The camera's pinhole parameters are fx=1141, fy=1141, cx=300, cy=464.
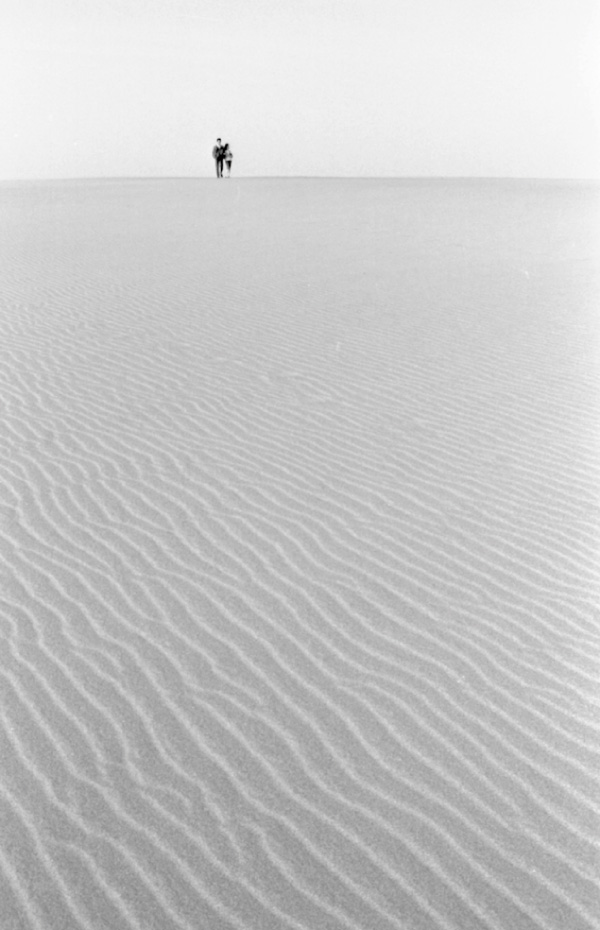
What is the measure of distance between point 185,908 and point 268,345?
8.02 m

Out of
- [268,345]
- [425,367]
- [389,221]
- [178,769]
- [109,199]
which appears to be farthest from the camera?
[109,199]

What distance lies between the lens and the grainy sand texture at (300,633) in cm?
307

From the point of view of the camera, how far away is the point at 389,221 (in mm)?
26641

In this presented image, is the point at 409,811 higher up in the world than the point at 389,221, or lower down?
lower down

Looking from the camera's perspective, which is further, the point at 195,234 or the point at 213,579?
the point at 195,234

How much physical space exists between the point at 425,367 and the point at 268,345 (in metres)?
1.74

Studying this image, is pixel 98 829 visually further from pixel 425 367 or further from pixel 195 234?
pixel 195 234

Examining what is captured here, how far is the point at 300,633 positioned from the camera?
4.50m

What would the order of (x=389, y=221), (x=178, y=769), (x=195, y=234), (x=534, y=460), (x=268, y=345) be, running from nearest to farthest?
(x=178, y=769) → (x=534, y=460) → (x=268, y=345) → (x=195, y=234) → (x=389, y=221)

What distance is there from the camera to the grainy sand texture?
3072 mm

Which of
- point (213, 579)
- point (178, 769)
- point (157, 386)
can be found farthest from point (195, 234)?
point (178, 769)

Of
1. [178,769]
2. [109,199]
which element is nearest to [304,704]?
[178,769]

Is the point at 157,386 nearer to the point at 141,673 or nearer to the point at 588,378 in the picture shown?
the point at 588,378

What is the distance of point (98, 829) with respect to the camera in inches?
128
